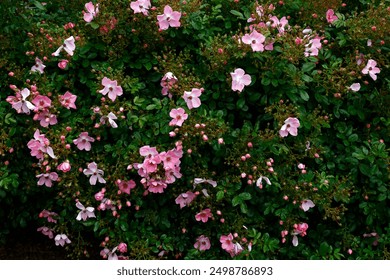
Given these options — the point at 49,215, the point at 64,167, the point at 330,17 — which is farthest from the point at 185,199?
the point at 330,17

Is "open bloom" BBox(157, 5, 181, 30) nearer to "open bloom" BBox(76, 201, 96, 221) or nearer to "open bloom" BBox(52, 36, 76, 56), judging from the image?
"open bloom" BBox(52, 36, 76, 56)

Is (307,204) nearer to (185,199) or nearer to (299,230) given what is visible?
(299,230)

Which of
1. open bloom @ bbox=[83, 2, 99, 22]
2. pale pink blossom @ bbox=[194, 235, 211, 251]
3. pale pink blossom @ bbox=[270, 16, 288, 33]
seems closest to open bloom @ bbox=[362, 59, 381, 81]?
pale pink blossom @ bbox=[270, 16, 288, 33]

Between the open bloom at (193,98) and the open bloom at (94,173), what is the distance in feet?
1.78

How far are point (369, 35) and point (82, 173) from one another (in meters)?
1.64

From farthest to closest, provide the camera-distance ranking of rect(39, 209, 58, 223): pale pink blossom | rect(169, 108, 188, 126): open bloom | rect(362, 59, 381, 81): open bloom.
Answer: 1. rect(39, 209, 58, 223): pale pink blossom
2. rect(362, 59, 381, 81): open bloom
3. rect(169, 108, 188, 126): open bloom

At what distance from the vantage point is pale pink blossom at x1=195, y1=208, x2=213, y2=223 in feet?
8.65

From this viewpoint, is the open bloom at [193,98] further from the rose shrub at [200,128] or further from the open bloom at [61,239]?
the open bloom at [61,239]

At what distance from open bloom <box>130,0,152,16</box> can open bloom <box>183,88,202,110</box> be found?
48cm

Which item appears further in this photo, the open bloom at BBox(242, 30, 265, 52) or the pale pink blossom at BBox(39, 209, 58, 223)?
the pale pink blossom at BBox(39, 209, 58, 223)

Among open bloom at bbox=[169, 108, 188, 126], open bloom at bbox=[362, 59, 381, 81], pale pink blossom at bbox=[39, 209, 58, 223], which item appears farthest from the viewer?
pale pink blossom at bbox=[39, 209, 58, 223]

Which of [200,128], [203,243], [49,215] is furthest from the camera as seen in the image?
[49,215]

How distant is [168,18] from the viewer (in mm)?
2605

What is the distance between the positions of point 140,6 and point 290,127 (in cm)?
95
